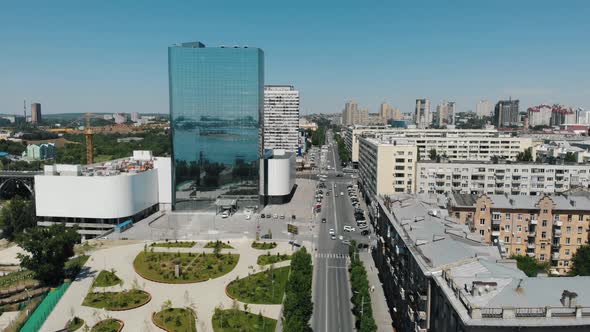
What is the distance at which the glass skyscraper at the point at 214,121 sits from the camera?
244ft

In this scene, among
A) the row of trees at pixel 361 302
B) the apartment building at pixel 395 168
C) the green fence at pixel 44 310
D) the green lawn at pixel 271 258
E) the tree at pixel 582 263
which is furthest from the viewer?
the apartment building at pixel 395 168

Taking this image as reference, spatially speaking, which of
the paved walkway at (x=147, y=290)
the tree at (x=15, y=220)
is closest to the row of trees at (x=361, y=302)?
the paved walkway at (x=147, y=290)

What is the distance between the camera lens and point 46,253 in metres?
→ 46.1

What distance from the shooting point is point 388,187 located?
2945 inches

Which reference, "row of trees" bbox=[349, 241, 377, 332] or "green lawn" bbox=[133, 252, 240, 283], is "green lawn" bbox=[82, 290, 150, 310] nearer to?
"green lawn" bbox=[133, 252, 240, 283]

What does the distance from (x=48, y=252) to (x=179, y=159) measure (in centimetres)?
3288

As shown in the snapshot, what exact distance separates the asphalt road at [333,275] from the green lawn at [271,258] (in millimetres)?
4199

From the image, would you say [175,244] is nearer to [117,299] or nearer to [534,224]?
[117,299]

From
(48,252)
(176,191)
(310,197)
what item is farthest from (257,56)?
(48,252)

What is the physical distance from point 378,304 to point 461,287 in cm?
2060

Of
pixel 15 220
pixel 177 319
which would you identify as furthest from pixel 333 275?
pixel 15 220

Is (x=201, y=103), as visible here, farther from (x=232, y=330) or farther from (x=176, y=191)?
(x=232, y=330)

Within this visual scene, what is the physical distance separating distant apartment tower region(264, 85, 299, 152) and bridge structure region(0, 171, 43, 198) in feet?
270

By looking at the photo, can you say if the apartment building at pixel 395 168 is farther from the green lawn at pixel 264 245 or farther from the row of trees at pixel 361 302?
the row of trees at pixel 361 302
